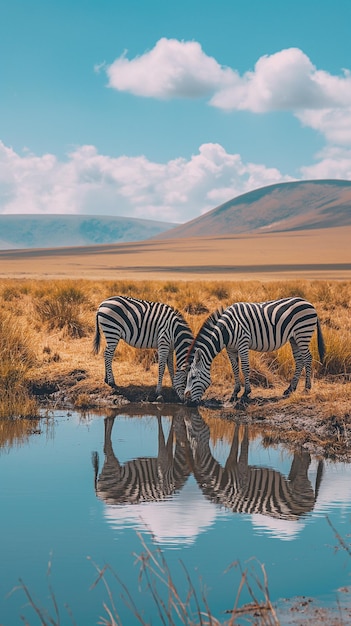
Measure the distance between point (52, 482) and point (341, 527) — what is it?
10.2 ft

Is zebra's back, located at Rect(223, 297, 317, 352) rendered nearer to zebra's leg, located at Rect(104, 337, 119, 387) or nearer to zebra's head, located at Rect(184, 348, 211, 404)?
zebra's head, located at Rect(184, 348, 211, 404)

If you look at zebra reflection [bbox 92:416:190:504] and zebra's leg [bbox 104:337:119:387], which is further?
zebra's leg [bbox 104:337:119:387]

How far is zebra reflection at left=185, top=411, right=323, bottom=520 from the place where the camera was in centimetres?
792

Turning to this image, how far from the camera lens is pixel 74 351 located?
16891mm

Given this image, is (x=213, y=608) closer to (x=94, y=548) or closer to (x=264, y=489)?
(x=94, y=548)

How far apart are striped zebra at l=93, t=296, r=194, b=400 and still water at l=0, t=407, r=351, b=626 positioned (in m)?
2.28

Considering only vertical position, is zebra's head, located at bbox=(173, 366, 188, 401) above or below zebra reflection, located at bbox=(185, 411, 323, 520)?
above

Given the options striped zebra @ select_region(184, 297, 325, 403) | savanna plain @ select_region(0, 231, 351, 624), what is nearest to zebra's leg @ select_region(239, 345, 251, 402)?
striped zebra @ select_region(184, 297, 325, 403)

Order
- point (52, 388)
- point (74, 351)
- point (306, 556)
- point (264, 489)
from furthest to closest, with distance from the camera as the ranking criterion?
point (74, 351), point (52, 388), point (264, 489), point (306, 556)

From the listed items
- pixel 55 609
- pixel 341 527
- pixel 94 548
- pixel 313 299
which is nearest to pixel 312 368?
pixel 341 527

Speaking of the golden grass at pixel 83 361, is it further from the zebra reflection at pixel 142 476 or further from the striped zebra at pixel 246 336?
the zebra reflection at pixel 142 476

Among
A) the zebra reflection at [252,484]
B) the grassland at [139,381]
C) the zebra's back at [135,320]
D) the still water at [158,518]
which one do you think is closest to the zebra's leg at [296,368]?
the grassland at [139,381]

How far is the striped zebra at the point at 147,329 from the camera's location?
1362 cm

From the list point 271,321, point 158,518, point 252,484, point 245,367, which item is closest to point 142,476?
point 252,484
